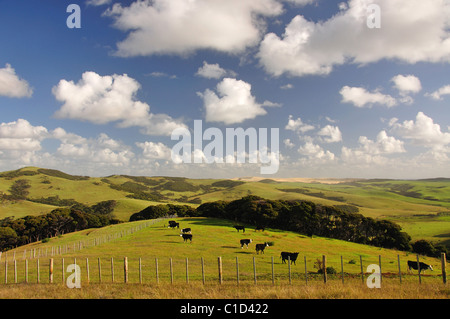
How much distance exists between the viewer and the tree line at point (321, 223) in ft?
243

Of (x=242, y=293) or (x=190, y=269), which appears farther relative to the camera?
(x=190, y=269)

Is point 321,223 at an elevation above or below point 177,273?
below

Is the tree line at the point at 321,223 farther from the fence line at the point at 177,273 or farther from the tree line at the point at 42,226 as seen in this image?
the tree line at the point at 42,226

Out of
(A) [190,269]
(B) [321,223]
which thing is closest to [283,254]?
(A) [190,269]

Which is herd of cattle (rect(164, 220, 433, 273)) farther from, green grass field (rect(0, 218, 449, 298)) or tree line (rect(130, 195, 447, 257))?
tree line (rect(130, 195, 447, 257))

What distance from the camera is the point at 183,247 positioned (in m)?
40.9

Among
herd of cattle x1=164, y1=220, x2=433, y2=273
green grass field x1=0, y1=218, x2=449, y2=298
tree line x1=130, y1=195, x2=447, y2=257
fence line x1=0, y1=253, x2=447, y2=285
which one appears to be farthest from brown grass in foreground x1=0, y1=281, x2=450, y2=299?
tree line x1=130, y1=195, x2=447, y2=257

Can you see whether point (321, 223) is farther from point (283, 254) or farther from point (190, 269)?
point (190, 269)

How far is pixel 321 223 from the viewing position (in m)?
79.6

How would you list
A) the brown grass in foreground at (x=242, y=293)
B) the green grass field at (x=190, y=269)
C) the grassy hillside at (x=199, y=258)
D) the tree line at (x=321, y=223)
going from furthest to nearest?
the tree line at (x=321, y=223) → the grassy hillside at (x=199, y=258) → the green grass field at (x=190, y=269) → the brown grass in foreground at (x=242, y=293)

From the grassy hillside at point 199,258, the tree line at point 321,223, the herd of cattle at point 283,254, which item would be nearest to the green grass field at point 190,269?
the grassy hillside at point 199,258

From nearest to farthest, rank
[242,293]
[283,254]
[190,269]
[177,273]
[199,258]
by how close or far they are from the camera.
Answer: [242,293] → [177,273] → [190,269] → [199,258] → [283,254]
